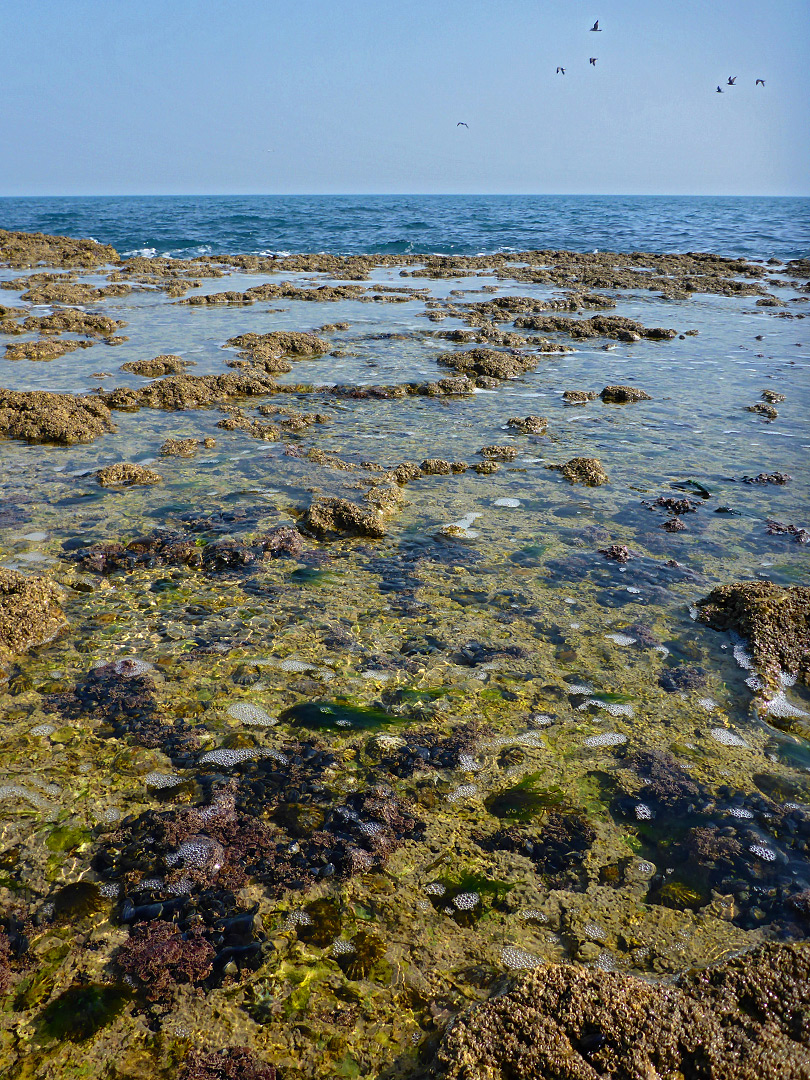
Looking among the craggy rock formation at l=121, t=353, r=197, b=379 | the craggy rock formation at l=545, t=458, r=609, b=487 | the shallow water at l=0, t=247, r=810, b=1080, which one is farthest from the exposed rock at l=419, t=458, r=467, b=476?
the craggy rock formation at l=121, t=353, r=197, b=379

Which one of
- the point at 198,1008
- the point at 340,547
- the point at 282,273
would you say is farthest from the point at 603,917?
the point at 282,273

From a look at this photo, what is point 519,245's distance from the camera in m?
34.1

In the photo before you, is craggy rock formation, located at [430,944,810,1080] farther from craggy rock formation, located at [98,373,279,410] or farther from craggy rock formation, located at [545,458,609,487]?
craggy rock formation, located at [98,373,279,410]

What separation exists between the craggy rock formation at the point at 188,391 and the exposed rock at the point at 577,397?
4.24m

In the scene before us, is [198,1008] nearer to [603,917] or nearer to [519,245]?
[603,917]

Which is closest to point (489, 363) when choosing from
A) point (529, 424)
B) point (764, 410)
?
point (529, 424)

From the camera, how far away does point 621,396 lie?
969cm

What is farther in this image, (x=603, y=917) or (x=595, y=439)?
(x=595, y=439)

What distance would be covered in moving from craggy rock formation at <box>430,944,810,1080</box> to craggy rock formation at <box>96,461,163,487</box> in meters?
5.46

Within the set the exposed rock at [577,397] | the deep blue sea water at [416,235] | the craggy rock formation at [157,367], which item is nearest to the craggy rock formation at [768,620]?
the exposed rock at [577,397]

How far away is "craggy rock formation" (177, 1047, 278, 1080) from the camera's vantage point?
6.29 feet

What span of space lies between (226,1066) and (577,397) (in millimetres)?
9025

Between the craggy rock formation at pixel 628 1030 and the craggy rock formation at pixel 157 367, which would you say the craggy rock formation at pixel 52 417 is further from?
the craggy rock formation at pixel 628 1030

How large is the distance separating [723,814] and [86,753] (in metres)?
2.90
